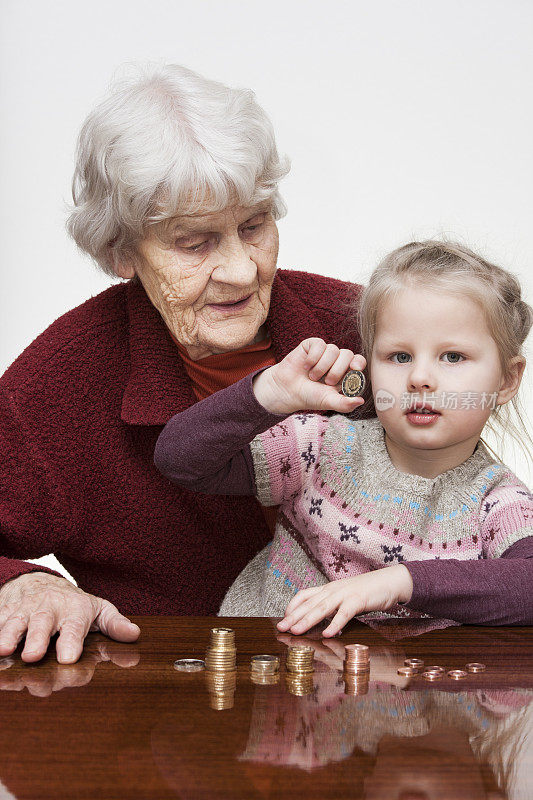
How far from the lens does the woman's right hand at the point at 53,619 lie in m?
1.21

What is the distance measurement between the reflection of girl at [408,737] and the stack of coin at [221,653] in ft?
0.25

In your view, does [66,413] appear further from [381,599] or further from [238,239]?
[381,599]

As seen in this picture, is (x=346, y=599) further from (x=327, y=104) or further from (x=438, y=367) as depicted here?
(x=327, y=104)

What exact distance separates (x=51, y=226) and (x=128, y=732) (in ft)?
9.80

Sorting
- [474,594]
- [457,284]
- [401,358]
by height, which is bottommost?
[474,594]

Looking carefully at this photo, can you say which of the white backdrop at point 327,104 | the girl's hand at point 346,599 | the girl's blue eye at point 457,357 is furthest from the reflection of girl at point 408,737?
the white backdrop at point 327,104

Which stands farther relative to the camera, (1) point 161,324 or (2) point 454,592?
(1) point 161,324

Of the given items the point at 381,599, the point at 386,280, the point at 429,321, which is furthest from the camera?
the point at 386,280

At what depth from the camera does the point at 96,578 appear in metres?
2.01

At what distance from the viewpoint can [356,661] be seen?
3.73 ft

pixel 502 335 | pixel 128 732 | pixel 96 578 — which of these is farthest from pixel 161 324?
pixel 128 732

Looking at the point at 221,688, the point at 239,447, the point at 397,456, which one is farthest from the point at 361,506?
the point at 221,688

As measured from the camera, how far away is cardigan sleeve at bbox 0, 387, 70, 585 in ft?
6.10

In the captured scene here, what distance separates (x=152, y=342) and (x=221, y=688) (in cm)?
97
